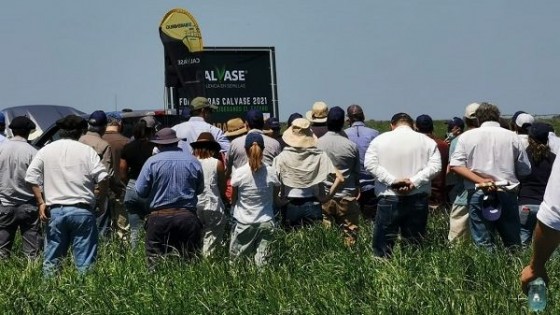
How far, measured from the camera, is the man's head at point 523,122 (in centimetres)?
1220

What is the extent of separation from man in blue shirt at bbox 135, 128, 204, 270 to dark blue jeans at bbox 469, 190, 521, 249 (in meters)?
2.51

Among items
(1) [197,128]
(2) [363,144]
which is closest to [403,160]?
(2) [363,144]

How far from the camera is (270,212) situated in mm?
10930

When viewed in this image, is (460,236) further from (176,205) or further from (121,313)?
(121,313)

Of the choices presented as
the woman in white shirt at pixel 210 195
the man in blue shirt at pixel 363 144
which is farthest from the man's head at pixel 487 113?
the man in blue shirt at pixel 363 144

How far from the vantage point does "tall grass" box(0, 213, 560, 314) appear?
27.0 feet

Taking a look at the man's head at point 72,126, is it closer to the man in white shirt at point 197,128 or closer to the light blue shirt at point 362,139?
the man in white shirt at point 197,128

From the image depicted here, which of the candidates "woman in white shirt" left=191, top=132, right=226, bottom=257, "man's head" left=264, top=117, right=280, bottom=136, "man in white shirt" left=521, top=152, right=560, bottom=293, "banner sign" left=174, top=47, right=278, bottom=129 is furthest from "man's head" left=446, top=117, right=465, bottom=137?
"man in white shirt" left=521, top=152, right=560, bottom=293

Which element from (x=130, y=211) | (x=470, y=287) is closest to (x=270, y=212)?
(x=130, y=211)

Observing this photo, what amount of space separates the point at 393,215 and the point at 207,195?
1.87 metres

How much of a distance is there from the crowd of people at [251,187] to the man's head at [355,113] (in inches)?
45.9

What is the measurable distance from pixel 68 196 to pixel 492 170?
3787 millimetres

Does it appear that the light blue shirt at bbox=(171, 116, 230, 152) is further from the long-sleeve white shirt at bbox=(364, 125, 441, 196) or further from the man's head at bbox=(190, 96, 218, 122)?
the long-sleeve white shirt at bbox=(364, 125, 441, 196)

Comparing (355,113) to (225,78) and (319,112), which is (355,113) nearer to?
(319,112)
